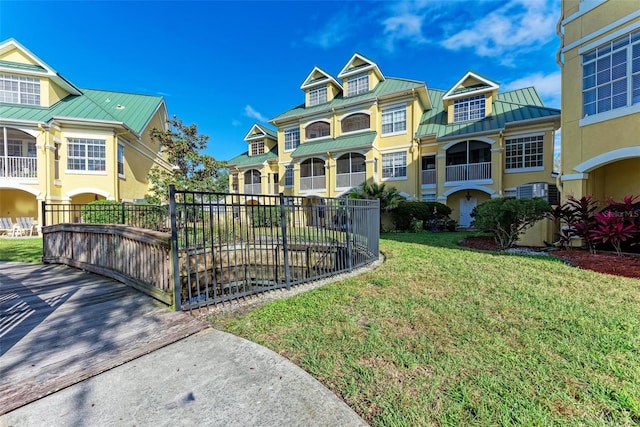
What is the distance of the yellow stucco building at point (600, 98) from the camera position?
8008mm

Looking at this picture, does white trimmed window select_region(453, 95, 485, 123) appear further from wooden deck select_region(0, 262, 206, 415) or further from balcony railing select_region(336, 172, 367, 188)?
wooden deck select_region(0, 262, 206, 415)

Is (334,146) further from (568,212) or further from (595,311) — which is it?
(595,311)

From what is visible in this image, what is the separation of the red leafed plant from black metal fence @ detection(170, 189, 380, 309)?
5798 mm

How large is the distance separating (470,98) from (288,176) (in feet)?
50.6

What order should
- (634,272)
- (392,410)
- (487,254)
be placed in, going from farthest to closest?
(487,254)
(634,272)
(392,410)

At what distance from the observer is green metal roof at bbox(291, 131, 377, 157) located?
20531 mm

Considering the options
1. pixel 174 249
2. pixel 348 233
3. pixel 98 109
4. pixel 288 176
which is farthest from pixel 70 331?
pixel 288 176

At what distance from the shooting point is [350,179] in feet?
70.2

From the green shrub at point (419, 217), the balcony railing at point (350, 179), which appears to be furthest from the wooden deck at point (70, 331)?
the balcony railing at point (350, 179)

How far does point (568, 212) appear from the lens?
27.4 feet

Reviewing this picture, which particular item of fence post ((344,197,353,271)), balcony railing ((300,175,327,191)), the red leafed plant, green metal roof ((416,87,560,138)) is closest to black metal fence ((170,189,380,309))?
fence post ((344,197,353,271))

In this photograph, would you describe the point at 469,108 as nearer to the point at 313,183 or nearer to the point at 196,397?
the point at 313,183

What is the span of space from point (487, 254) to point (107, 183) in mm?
21248

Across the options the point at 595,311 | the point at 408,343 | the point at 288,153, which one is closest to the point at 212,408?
the point at 408,343
